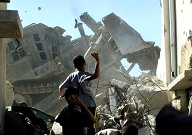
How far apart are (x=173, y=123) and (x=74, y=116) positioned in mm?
2637

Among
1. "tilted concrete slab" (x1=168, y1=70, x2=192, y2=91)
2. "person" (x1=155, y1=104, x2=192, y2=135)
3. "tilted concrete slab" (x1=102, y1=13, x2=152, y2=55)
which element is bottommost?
"person" (x1=155, y1=104, x2=192, y2=135)

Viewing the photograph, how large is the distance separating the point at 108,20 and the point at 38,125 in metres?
24.8

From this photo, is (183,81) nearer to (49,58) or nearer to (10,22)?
(10,22)

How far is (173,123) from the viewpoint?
80.0 inches

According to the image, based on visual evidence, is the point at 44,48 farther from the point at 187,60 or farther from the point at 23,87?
the point at 187,60

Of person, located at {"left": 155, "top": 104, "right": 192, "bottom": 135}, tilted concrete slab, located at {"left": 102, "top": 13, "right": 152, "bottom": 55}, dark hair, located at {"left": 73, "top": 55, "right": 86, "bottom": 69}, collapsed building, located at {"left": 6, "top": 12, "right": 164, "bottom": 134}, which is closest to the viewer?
person, located at {"left": 155, "top": 104, "right": 192, "bottom": 135}

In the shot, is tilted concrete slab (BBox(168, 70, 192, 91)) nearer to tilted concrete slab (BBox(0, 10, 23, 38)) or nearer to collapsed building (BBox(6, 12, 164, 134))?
tilted concrete slab (BBox(0, 10, 23, 38))

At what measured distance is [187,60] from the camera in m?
7.24

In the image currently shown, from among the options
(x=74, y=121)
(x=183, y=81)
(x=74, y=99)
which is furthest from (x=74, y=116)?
(x=183, y=81)

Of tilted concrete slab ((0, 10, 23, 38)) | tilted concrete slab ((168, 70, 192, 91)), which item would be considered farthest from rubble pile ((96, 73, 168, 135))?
tilted concrete slab ((0, 10, 23, 38))

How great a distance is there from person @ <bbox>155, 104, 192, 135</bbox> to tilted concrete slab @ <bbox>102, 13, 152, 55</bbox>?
26.4 m

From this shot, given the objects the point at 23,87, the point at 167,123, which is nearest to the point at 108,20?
the point at 23,87

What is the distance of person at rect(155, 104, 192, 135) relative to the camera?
197 centimetres

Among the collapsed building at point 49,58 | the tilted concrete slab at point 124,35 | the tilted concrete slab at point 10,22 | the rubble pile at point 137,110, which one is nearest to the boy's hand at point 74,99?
the tilted concrete slab at point 10,22
